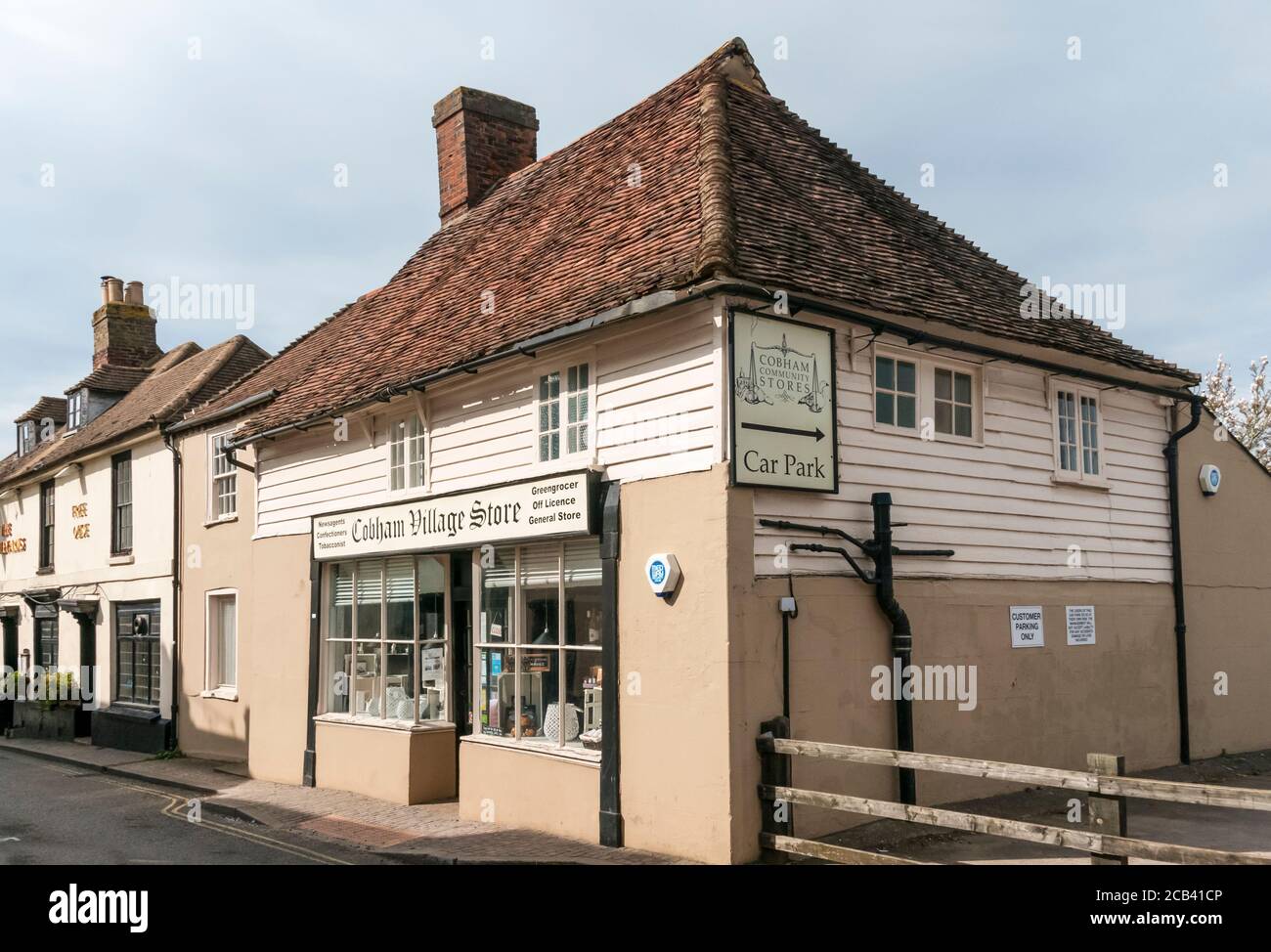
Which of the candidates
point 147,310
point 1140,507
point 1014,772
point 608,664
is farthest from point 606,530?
point 147,310

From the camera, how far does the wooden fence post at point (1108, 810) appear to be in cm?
685

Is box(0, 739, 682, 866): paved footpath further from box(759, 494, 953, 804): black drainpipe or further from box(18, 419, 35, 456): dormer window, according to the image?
box(18, 419, 35, 456): dormer window

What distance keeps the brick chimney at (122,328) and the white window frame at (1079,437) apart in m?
23.8

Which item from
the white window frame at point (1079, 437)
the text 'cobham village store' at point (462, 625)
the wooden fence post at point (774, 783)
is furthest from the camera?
the white window frame at point (1079, 437)

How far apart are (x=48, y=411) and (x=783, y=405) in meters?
29.6

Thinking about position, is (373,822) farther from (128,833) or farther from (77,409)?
(77,409)

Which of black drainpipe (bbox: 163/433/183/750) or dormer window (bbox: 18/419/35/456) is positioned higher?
dormer window (bbox: 18/419/35/456)

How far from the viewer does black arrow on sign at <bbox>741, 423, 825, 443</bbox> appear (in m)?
9.30

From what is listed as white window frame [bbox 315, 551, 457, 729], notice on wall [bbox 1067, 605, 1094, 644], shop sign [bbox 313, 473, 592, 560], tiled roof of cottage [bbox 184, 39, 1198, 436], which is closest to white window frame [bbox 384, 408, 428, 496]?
shop sign [bbox 313, 473, 592, 560]

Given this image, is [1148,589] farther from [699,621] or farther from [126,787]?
[126,787]

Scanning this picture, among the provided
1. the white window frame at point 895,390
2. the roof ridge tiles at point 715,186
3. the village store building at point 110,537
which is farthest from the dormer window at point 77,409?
the white window frame at point 895,390

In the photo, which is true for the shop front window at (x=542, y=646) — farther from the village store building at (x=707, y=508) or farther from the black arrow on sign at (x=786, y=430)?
the black arrow on sign at (x=786, y=430)

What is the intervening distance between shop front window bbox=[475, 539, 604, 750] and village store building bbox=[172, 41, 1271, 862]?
1.5 inches
